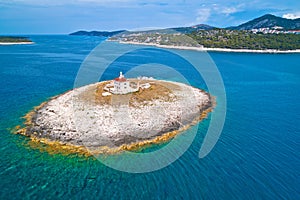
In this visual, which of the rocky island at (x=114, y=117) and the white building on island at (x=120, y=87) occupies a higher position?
the white building on island at (x=120, y=87)

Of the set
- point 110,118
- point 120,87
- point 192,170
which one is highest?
point 120,87

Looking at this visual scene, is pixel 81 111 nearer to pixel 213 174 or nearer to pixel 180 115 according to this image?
pixel 180 115

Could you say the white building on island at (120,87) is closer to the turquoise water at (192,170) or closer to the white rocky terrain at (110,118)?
the white rocky terrain at (110,118)

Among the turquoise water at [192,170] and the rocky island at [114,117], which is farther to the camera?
the rocky island at [114,117]

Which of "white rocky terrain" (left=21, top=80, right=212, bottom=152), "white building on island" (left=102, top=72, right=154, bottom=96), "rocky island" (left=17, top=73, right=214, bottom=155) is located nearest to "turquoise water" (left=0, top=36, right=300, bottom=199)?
"rocky island" (left=17, top=73, right=214, bottom=155)

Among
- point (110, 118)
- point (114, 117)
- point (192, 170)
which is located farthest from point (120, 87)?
point (192, 170)

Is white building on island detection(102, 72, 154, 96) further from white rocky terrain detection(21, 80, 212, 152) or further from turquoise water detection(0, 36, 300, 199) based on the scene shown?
turquoise water detection(0, 36, 300, 199)

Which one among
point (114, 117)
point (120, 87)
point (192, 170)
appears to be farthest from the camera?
point (120, 87)

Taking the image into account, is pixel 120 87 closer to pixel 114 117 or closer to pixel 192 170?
pixel 114 117

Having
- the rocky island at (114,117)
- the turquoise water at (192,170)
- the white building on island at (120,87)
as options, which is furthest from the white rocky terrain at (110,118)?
the turquoise water at (192,170)
